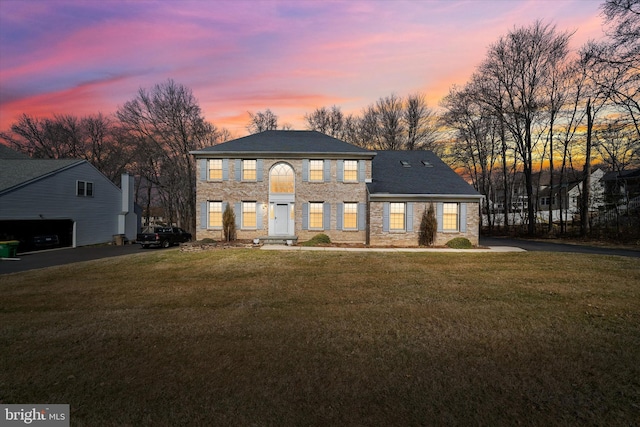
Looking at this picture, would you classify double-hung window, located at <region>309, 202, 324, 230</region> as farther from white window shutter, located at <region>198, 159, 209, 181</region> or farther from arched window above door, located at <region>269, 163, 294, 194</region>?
white window shutter, located at <region>198, 159, 209, 181</region>

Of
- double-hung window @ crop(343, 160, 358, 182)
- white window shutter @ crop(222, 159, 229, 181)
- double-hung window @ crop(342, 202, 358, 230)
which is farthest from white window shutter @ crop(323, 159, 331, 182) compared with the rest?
white window shutter @ crop(222, 159, 229, 181)

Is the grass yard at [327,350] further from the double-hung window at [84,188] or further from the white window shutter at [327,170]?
the double-hung window at [84,188]

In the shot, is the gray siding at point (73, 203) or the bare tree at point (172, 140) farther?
the bare tree at point (172, 140)

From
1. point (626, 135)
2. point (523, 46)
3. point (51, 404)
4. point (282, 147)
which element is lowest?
point (51, 404)

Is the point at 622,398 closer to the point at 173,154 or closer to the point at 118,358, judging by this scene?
the point at 118,358

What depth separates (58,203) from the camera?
22.1 metres

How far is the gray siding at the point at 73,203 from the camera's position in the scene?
19516 mm

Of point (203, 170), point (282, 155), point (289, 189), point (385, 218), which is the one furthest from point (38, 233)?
point (385, 218)

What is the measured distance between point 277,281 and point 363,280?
2.84 m

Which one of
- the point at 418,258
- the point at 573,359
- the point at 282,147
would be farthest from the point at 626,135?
the point at 573,359

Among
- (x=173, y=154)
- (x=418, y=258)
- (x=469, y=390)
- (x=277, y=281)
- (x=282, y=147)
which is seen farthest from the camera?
(x=173, y=154)

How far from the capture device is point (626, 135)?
876 inches

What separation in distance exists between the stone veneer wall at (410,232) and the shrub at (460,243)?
Result: 2.01ft

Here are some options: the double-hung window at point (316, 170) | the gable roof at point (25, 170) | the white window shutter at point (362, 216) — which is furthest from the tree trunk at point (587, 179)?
the gable roof at point (25, 170)
